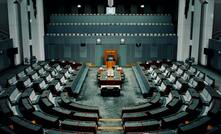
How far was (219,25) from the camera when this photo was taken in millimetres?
26906

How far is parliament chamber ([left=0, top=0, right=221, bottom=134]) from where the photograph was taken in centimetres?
1394

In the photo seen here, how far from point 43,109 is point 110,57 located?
12.9 m

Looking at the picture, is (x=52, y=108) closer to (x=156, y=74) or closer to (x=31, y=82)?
(x=31, y=82)

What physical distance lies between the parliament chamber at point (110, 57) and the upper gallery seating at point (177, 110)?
63mm

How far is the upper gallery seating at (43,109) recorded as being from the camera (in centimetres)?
1070

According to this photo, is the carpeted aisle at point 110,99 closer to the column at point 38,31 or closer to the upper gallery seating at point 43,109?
the upper gallery seating at point 43,109

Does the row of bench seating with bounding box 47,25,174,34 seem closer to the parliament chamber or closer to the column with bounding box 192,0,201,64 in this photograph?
the parliament chamber

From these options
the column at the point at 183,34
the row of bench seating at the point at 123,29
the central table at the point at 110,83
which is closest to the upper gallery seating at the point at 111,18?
the row of bench seating at the point at 123,29

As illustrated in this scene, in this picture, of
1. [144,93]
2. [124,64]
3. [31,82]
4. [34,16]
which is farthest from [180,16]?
[31,82]

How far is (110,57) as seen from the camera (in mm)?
25281

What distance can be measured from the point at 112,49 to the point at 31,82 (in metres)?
10.6

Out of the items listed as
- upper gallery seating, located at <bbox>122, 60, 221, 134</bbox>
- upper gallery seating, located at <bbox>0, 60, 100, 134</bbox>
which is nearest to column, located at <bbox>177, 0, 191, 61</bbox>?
upper gallery seating, located at <bbox>122, 60, 221, 134</bbox>

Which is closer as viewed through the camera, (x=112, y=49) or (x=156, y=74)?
(x=156, y=74)

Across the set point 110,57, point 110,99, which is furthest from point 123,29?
point 110,99
